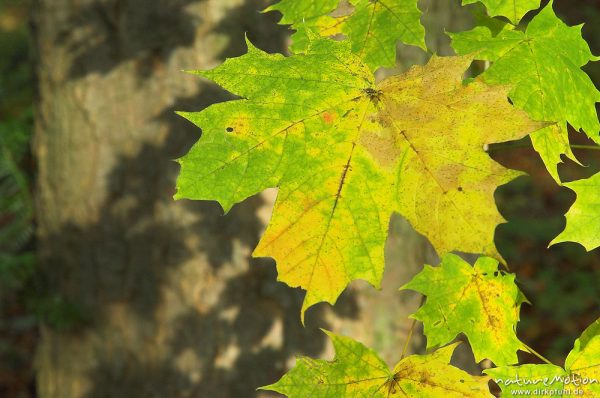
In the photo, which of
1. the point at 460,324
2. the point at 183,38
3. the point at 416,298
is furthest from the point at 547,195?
the point at 460,324

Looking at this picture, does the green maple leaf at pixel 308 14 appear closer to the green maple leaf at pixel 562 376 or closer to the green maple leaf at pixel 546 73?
the green maple leaf at pixel 546 73

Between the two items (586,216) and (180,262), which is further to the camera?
(180,262)

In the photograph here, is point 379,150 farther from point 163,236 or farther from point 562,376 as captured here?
point 163,236

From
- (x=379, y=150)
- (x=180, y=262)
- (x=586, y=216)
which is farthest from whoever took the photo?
(x=180, y=262)

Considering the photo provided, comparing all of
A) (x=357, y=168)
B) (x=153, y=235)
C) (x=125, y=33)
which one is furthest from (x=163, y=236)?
(x=357, y=168)

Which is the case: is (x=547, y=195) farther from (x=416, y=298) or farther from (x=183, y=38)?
(x=183, y=38)
